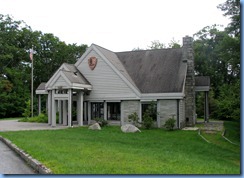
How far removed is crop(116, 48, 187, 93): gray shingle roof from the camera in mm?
23562

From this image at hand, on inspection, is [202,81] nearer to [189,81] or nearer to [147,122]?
[189,81]

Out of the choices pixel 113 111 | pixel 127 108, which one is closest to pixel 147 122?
pixel 127 108

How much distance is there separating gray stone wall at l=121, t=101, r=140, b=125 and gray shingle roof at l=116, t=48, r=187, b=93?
A: 1.26 meters

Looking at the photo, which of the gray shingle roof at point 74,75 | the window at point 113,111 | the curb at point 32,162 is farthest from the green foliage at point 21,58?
the curb at point 32,162

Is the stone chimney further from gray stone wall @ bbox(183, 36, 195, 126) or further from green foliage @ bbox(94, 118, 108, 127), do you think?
green foliage @ bbox(94, 118, 108, 127)

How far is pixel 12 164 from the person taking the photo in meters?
9.83

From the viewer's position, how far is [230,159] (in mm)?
11594

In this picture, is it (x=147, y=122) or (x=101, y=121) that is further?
(x=101, y=121)

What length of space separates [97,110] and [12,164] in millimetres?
16188

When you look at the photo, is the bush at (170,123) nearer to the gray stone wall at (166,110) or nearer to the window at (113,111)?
the gray stone wall at (166,110)

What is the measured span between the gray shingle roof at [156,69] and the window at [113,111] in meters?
2.55

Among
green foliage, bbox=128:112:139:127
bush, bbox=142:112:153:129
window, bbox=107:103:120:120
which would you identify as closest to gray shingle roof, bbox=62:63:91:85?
window, bbox=107:103:120:120

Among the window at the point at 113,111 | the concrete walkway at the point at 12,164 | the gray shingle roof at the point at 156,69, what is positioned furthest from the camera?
the window at the point at 113,111

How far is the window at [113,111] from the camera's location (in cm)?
2502
